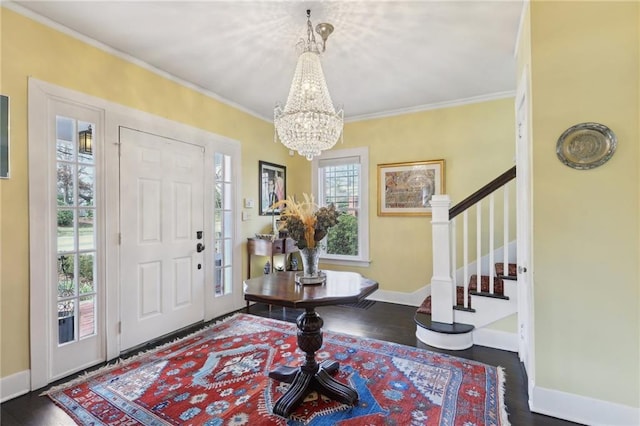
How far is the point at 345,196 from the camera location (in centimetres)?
470

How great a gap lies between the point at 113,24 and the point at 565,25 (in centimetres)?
313

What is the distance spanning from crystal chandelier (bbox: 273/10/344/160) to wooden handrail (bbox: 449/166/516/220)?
5.06 ft

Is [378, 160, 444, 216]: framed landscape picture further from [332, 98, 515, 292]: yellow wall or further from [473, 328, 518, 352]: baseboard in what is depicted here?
[473, 328, 518, 352]: baseboard

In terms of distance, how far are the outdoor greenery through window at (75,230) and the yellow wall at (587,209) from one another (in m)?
3.37

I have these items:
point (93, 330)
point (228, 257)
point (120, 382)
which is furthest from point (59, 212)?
point (228, 257)

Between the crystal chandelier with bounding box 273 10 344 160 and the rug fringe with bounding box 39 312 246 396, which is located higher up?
the crystal chandelier with bounding box 273 10 344 160

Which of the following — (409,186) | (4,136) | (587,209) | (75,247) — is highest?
(4,136)

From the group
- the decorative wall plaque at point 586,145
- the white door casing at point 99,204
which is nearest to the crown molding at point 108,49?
the white door casing at point 99,204

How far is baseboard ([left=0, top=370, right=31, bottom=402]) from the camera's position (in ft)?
6.59

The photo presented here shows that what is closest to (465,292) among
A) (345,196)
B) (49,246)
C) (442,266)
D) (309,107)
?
(442,266)

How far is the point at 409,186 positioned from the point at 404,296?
154cm

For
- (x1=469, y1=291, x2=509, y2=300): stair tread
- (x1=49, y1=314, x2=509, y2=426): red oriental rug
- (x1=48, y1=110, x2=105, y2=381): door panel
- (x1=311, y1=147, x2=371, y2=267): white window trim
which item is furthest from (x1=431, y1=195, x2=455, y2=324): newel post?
(x1=48, y1=110, x2=105, y2=381): door panel

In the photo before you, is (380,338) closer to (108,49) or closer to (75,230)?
(75,230)

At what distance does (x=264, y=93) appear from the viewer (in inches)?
142
